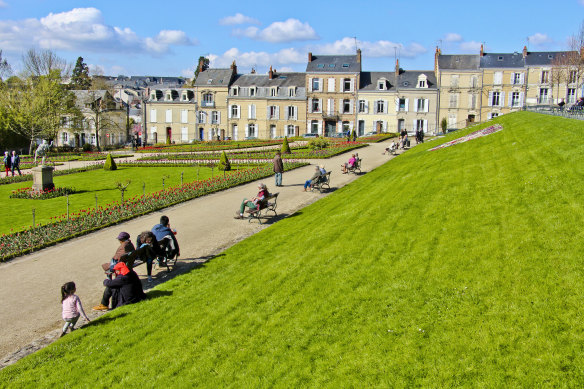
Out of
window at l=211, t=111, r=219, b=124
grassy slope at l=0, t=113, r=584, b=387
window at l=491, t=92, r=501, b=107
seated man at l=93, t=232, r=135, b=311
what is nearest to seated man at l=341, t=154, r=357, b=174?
grassy slope at l=0, t=113, r=584, b=387

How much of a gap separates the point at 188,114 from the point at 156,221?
53583mm

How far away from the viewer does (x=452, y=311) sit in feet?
24.2

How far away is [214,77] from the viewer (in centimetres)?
6794

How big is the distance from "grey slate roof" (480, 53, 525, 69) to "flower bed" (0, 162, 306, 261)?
149 ft

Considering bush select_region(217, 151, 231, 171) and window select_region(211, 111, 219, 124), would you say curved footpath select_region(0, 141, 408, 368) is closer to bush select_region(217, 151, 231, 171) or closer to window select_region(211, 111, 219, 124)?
bush select_region(217, 151, 231, 171)

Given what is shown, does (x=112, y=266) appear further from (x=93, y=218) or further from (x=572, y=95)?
(x=572, y=95)

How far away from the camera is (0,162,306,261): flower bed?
14836 millimetres

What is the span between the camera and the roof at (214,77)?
220 ft

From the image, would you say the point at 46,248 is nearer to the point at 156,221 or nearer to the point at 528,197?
the point at 156,221

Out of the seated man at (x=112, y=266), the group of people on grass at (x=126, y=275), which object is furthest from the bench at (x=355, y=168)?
the seated man at (x=112, y=266)

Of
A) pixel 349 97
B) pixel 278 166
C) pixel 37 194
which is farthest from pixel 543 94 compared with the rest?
pixel 37 194

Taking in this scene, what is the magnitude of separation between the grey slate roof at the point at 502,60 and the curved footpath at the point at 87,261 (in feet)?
149

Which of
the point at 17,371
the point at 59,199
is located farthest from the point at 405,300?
the point at 59,199

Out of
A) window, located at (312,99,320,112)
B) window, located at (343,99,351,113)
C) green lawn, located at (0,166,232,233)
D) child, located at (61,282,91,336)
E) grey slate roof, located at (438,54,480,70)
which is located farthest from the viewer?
window, located at (312,99,320,112)
